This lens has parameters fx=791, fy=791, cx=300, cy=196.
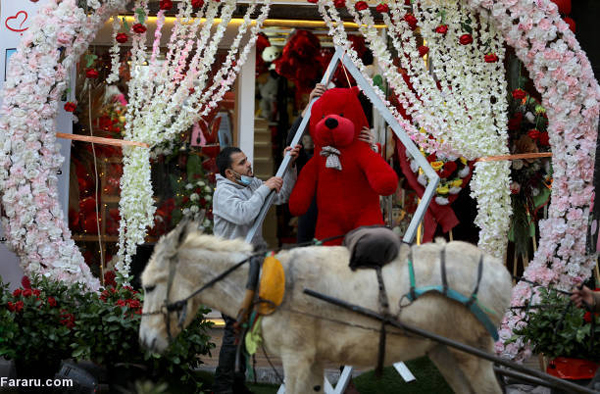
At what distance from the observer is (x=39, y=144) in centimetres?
603

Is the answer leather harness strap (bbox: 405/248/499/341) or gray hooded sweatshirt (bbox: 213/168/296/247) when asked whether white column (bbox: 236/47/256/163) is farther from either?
leather harness strap (bbox: 405/248/499/341)

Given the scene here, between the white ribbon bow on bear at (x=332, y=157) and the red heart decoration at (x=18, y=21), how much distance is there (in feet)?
9.92

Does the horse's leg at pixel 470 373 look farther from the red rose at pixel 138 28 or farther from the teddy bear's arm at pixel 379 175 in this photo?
the red rose at pixel 138 28

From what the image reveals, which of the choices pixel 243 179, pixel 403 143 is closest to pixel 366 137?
pixel 403 143


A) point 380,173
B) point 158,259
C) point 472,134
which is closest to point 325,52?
point 472,134

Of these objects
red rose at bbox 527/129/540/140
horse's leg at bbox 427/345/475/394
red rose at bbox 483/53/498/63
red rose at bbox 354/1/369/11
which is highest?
red rose at bbox 354/1/369/11

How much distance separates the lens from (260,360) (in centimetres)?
680

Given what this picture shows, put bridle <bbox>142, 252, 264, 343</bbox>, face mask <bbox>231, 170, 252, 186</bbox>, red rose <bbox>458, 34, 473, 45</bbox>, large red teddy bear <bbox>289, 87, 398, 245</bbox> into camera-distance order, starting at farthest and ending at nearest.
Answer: red rose <bbox>458, 34, 473, 45</bbox> < face mask <bbox>231, 170, 252, 186</bbox> < large red teddy bear <bbox>289, 87, 398, 245</bbox> < bridle <bbox>142, 252, 264, 343</bbox>

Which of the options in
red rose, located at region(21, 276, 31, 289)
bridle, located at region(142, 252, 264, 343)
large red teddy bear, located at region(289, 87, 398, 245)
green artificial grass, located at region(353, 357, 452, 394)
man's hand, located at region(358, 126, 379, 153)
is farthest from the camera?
green artificial grass, located at region(353, 357, 452, 394)

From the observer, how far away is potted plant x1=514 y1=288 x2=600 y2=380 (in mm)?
5227

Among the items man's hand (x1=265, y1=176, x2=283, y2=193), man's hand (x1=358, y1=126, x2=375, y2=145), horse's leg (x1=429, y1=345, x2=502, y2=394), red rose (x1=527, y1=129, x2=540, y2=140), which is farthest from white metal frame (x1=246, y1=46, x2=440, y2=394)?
red rose (x1=527, y1=129, x2=540, y2=140)

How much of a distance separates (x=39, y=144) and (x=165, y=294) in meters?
2.64

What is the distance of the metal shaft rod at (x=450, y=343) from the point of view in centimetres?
365

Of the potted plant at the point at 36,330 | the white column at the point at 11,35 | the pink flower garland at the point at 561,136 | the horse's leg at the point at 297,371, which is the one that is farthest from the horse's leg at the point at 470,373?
the white column at the point at 11,35
